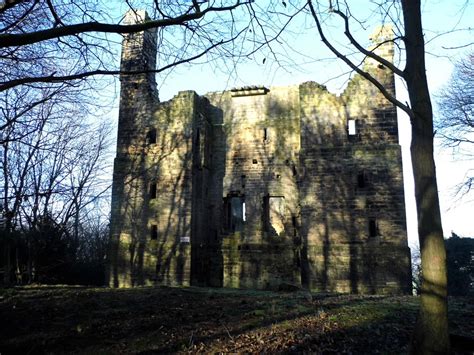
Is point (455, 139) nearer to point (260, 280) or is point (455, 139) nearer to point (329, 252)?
point (329, 252)

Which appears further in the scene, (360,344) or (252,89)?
(252,89)

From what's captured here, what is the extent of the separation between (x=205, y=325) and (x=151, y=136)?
46.0 ft

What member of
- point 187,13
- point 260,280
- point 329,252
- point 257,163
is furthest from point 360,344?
point 257,163

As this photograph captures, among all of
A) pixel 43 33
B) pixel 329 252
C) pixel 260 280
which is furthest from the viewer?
pixel 260 280

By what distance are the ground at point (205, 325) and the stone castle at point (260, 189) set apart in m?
7.66

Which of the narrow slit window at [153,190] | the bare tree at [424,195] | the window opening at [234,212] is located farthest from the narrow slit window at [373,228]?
the bare tree at [424,195]

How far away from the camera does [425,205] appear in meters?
4.79

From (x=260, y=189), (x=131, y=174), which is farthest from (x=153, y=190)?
(x=260, y=189)

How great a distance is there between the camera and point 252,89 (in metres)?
19.8

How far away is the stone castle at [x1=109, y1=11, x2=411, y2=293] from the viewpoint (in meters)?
16.5

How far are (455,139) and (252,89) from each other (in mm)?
10059

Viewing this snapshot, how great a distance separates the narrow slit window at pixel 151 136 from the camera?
63.7 ft

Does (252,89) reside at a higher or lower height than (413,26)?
higher

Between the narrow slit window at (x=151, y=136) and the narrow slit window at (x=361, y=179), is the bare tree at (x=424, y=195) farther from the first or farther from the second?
the narrow slit window at (x=151, y=136)
